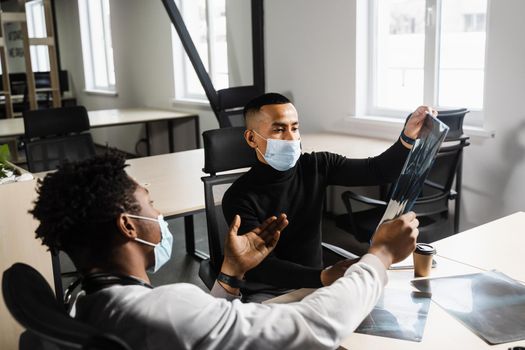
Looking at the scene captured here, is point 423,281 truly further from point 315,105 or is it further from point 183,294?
point 315,105

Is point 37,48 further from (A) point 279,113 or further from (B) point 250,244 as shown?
(B) point 250,244

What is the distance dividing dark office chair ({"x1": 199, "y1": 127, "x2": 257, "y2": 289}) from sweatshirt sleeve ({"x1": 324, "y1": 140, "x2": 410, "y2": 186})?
40 cm

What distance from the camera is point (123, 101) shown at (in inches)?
307

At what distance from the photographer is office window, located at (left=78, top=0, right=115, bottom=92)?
8.23 meters

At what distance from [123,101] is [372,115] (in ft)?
14.7

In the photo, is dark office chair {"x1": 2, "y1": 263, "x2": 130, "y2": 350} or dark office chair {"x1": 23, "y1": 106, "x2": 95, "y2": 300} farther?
dark office chair {"x1": 23, "y1": 106, "x2": 95, "y2": 300}

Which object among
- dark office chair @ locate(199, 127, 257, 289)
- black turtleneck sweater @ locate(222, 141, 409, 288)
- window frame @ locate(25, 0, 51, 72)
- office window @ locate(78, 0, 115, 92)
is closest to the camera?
black turtleneck sweater @ locate(222, 141, 409, 288)

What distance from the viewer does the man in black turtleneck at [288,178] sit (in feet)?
6.04

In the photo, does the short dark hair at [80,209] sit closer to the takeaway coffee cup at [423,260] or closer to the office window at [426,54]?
the takeaway coffee cup at [423,260]

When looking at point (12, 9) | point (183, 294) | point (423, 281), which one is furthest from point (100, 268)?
point (12, 9)

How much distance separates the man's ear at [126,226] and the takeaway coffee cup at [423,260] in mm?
906

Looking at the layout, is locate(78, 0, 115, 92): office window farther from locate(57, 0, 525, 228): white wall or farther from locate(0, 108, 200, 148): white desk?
locate(0, 108, 200, 148): white desk

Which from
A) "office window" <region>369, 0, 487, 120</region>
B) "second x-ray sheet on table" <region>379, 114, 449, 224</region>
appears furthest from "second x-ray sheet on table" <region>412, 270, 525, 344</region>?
"office window" <region>369, 0, 487, 120</region>

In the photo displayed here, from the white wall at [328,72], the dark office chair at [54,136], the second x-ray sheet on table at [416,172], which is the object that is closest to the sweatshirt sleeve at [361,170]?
the second x-ray sheet on table at [416,172]
